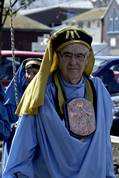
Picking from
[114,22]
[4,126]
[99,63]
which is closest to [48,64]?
[4,126]

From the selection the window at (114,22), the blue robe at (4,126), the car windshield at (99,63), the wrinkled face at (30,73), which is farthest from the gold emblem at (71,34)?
the window at (114,22)

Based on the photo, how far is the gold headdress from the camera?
3062mm

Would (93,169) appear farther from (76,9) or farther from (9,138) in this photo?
(76,9)

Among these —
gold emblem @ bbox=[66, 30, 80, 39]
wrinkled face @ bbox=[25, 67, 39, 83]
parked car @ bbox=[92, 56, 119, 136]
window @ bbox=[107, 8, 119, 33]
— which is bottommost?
window @ bbox=[107, 8, 119, 33]

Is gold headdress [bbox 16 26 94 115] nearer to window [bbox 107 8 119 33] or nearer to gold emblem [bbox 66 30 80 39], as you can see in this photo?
gold emblem [bbox 66 30 80 39]

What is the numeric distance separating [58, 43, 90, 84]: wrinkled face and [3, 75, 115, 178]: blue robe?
50 millimetres

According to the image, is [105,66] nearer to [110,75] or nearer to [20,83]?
[110,75]

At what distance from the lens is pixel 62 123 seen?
121 inches

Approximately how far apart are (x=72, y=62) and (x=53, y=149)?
0.47 meters

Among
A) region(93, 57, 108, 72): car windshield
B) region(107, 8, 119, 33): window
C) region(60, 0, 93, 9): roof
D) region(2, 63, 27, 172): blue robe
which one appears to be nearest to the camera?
region(2, 63, 27, 172): blue robe

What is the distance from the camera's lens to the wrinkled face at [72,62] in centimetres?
313

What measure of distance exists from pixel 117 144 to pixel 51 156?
5308 millimetres

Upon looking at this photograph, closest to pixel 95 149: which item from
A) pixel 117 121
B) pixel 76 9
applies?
pixel 117 121

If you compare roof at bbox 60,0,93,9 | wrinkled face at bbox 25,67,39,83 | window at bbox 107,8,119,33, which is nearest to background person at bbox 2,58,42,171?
wrinkled face at bbox 25,67,39,83
